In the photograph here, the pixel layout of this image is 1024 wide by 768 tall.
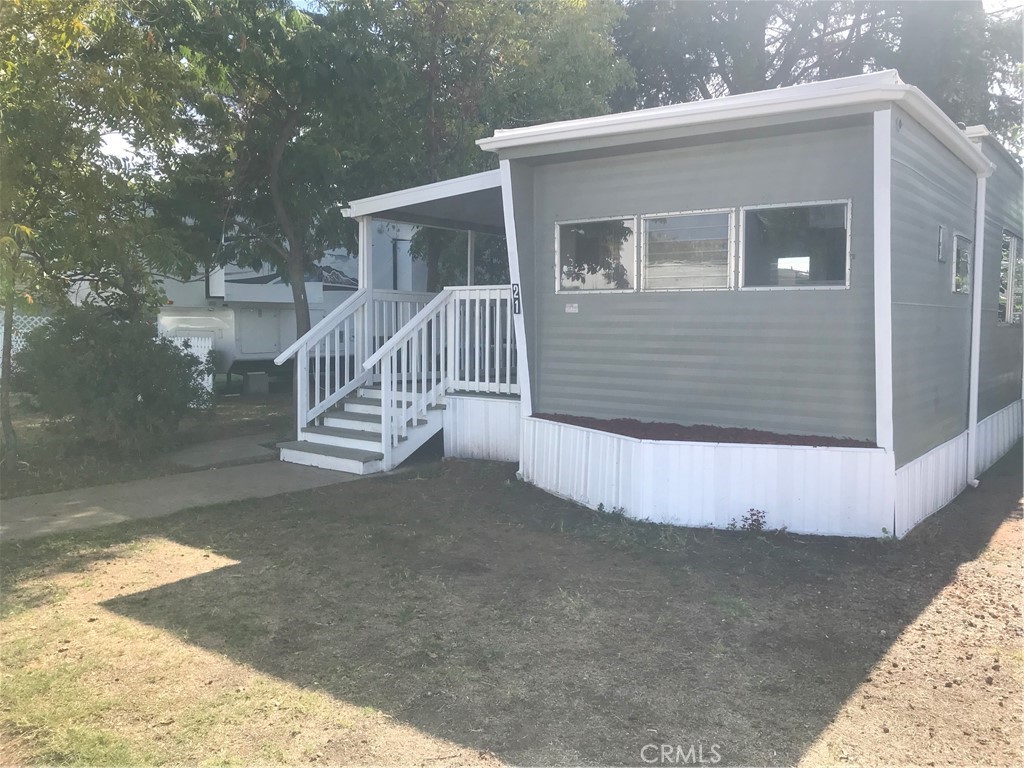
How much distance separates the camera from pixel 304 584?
496 cm

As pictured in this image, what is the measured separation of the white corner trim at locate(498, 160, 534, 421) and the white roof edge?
0.29 m

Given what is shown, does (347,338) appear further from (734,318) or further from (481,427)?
(734,318)

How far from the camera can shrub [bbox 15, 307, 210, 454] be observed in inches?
322

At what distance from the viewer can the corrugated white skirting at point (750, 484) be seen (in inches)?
225

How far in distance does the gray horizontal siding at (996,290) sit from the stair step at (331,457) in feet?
21.0

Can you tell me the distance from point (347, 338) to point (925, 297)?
5861 millimetres

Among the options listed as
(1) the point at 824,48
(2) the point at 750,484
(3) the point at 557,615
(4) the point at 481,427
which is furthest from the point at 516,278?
(1) the point at 824,48

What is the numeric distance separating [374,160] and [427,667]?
9083mm

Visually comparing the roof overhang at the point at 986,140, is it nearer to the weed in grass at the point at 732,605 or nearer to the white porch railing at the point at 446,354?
the white porch railing at the point at 446,354

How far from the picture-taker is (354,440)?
27.9 feet

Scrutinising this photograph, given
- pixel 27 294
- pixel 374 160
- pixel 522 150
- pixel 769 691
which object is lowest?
pixel 769 691

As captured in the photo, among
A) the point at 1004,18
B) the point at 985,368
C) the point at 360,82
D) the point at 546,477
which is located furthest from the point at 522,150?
the point at 1004,18

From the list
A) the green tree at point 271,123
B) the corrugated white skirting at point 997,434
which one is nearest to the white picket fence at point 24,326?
the green tree at point 271,123

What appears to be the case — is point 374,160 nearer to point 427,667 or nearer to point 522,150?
point 522,150
